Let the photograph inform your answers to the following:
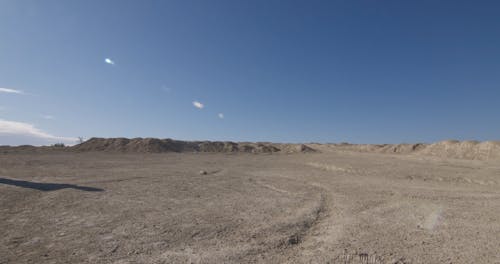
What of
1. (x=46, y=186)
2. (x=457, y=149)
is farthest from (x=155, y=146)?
(x=457, y=149)

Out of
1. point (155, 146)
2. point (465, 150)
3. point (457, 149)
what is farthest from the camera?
point (155, 146)

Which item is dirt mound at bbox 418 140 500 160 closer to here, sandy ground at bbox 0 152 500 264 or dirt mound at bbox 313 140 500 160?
dirt mound at bbox 313 140 500 160

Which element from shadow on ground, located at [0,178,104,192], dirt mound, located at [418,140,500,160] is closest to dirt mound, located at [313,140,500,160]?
dirt mound, located at [418,140,500,160]

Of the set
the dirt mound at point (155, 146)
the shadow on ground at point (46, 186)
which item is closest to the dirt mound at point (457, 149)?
the dirt mound at point (155, 146)

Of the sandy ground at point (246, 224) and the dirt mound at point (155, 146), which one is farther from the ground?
the dirt mound at point (155, 146)

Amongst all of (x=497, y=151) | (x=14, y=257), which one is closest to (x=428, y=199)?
(x=14, y=257)

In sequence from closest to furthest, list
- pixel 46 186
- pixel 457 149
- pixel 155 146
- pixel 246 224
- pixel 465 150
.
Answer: pixel 246 224
pixel 46 186
pixel 465 150
pixel 457 149
pixel 155 146

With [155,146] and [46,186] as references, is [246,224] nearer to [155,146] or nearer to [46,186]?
[46,186]

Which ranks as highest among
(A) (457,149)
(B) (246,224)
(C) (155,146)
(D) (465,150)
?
(A) (457,149)

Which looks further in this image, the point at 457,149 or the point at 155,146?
the point at 155,146

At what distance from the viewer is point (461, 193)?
1190 centimetres

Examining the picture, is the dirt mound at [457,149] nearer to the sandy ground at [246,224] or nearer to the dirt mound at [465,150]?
the dirt mound at [465,150]

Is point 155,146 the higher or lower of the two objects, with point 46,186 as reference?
higher

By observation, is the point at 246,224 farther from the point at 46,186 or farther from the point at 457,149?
the point at 457,149
